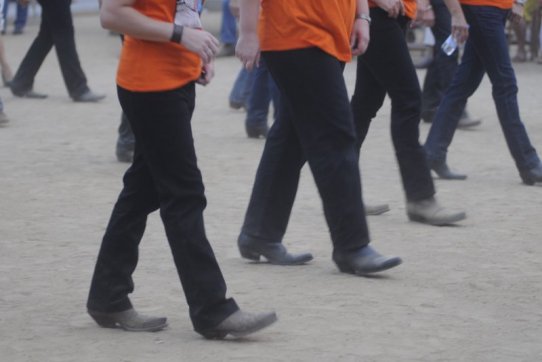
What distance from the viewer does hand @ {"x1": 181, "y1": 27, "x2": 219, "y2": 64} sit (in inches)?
178

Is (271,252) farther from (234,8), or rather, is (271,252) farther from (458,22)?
(234,8)

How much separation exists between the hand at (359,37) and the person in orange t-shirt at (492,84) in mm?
1920

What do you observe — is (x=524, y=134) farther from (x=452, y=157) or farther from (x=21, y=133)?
(x=21, y=133)

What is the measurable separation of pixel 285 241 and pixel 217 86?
708cm

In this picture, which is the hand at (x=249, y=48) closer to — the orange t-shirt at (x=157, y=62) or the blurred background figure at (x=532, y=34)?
the orange t-shirt at (x=157, y=62)

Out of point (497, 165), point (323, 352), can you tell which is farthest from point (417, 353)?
point (497, 165)

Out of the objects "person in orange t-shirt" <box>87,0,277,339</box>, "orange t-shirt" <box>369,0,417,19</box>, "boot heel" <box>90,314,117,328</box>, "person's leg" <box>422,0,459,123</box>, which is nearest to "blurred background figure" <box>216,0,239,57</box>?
"person's leg" <box>422,0,459,123</box>

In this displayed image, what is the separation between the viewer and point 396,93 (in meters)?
6.43

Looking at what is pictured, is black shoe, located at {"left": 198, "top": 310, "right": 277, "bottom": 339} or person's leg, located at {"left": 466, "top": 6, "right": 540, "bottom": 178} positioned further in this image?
person's leg, located at {"left": 466, "top": 6, "right": 540, "bottom": 178}

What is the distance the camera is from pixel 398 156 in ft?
21.8

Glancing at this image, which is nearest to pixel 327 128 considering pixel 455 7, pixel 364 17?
pixel 364 17

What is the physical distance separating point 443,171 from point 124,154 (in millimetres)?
2013

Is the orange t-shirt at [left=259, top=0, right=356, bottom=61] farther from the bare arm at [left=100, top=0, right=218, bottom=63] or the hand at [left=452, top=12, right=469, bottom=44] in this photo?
the hand at [left=452, top=12, right=469, bottom=44]

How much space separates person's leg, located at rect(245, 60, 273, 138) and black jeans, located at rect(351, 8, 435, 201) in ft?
10.2
